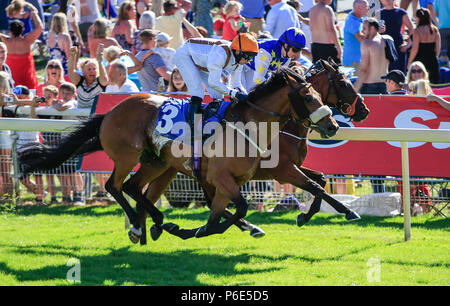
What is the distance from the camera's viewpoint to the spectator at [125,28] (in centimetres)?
1258

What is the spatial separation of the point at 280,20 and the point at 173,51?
163cm

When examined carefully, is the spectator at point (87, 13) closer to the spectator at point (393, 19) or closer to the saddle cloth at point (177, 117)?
the spectator at point (393, 19)

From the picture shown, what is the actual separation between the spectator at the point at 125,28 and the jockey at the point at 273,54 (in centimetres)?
488

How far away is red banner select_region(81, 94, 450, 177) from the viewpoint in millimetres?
8484

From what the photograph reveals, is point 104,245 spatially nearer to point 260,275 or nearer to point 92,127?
point 92,127

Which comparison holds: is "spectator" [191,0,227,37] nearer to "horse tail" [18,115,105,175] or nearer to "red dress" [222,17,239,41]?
"red dress" [222,17,239,41]

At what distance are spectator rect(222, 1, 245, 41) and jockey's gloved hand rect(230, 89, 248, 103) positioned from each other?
16.0 ft

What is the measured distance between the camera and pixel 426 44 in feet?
36.6

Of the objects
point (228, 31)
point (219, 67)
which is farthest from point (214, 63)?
point (228, 31)

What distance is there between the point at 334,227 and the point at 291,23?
143 inches

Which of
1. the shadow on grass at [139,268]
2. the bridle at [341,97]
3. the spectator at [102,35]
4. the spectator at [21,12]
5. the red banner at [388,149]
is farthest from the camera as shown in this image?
the spectator at [21,12]

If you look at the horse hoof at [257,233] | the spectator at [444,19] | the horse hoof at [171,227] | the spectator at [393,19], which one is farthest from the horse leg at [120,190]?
the spectator at [444,19]

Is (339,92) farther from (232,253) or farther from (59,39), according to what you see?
(59,39)

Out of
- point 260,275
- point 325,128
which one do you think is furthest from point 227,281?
point 325,128
